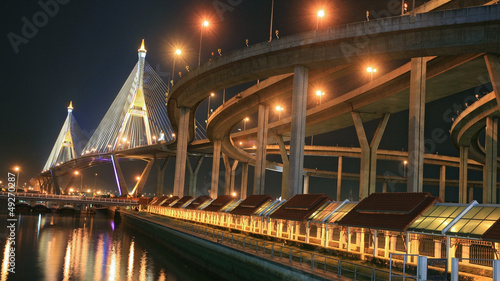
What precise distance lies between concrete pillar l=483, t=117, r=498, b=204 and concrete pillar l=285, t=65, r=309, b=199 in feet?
91.0

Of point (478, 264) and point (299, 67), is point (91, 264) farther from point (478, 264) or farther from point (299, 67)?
point (478, 264)

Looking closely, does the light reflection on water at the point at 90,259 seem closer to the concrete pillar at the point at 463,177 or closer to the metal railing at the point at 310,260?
the metal railing at the point at 310,260

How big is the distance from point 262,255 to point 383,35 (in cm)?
2182

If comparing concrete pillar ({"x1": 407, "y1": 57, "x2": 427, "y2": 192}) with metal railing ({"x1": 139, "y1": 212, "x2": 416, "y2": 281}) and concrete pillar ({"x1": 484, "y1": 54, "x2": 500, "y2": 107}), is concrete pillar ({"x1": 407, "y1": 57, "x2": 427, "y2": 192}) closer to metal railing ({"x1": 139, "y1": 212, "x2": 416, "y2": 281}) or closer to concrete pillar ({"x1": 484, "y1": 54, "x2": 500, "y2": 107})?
concrete pillar ({"x1": 484, "y1": 54, "x2": 500, "y2": 107})

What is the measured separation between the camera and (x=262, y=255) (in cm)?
2708

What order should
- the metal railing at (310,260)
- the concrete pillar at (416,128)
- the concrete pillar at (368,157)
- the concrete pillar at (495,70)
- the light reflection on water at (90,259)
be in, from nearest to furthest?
1. the metal railing at (310,260)
2. the light reflection on water at (90,259)
3. the concrete pillar at (495,70)
4. the concrete pillar at (416,128)
5. the concrete pillar at (368,157)

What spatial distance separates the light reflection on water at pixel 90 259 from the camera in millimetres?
34781

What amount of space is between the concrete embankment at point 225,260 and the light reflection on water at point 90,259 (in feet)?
3.45

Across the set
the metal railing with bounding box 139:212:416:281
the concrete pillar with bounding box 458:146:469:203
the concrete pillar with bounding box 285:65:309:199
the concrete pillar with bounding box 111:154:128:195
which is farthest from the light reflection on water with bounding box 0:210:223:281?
the concrete pillar with bounding box 111:154:128:195

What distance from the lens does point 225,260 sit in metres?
32.4

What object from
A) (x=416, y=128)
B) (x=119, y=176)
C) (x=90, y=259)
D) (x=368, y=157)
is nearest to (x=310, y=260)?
(x=416, y=128)

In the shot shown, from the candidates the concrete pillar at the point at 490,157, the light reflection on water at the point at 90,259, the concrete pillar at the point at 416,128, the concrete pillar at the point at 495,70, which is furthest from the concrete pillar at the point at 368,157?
the light reflection on water at the point at 90,259

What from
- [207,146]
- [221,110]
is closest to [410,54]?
[221,110]

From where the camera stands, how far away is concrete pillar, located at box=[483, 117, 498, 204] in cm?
5852
